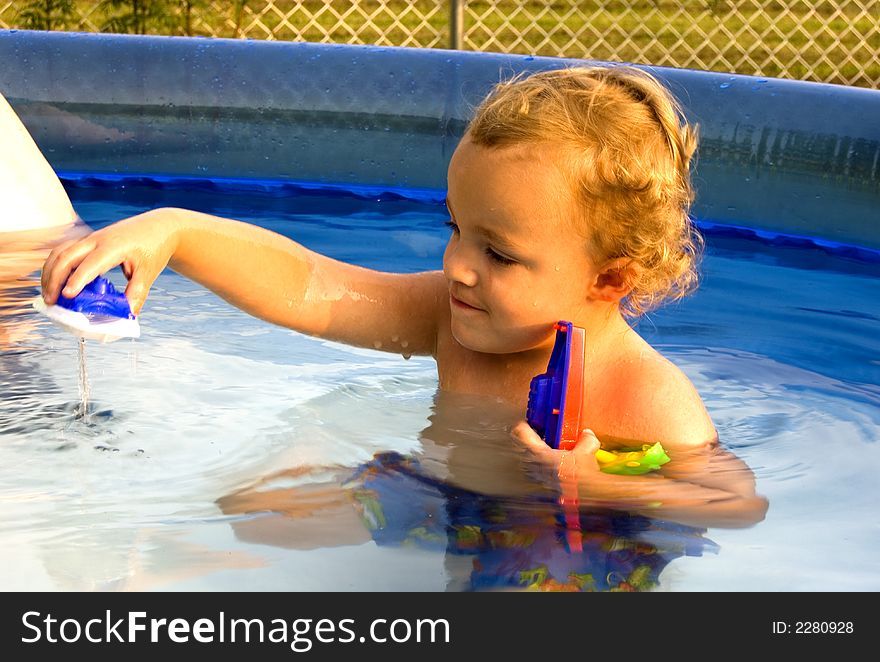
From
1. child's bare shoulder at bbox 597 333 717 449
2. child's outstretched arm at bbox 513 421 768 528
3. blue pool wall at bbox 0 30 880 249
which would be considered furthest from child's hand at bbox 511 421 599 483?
blue pool wall at bbox 0 30 880 249

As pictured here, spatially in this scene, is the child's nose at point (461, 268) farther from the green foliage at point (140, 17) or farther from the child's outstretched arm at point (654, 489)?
the green foliage at point (140, 17)

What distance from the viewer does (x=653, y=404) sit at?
216 cm

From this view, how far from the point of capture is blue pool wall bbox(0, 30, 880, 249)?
4.47 m

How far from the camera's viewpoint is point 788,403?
9.53 feet

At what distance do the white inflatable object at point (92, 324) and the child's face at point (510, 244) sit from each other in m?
0.53

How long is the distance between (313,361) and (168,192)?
2008 millimetres

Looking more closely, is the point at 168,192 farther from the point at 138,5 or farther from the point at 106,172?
the point at 138,5

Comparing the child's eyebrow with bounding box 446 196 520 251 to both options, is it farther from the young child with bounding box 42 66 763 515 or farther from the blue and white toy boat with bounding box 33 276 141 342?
the blue and white toy boat with bounding box 33 276 141 342

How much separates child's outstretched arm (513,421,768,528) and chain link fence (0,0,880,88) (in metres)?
6.14

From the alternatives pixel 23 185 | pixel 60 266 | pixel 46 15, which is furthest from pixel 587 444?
pixel 46 15

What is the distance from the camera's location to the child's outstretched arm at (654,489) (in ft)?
6.72

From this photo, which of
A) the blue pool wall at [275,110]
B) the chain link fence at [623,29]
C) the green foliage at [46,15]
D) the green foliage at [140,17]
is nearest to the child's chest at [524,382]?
the blue pool wall at [275,110]

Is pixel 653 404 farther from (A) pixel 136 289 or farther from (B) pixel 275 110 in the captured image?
(B) pixel 275 110
